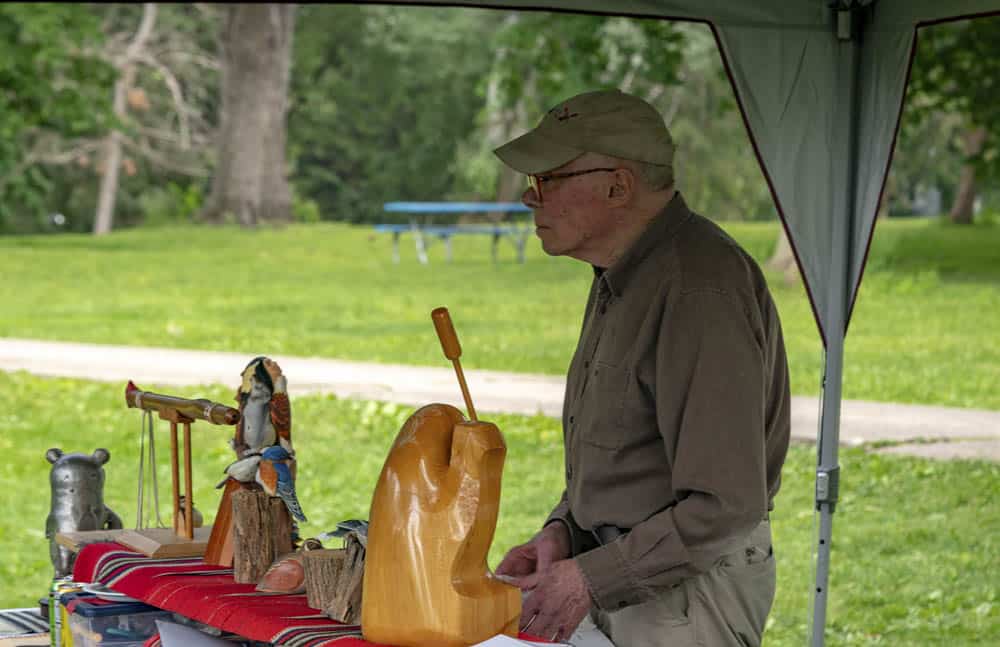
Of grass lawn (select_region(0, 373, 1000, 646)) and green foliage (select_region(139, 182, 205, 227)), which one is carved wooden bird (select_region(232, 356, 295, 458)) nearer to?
grass lawn (select_region(0, 373, 1000, 646))

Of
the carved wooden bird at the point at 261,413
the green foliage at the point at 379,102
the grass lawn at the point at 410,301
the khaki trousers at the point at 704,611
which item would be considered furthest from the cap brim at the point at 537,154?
the green foliage at the point at 379,102

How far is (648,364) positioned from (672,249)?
19 centimetres

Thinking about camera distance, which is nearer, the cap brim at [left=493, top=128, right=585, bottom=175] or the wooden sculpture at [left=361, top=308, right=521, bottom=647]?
the wooden sculpture at [left=361, top=308, right=521, bottom=647]

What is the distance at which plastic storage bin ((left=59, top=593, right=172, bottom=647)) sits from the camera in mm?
2533

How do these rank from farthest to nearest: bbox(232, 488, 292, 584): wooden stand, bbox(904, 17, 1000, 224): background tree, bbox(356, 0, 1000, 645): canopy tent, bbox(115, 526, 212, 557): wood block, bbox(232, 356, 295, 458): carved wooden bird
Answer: bbox(904, 17, 1000, 224): background tree
bbox(356, 0, 1000, 645): canopy tent
bbox(115, 526, 212, 557): wood block
bbox(232, 356, 295, 458): carved wooden bird
bbox(232, 488, 292, 584): wooden stand

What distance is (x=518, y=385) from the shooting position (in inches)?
403

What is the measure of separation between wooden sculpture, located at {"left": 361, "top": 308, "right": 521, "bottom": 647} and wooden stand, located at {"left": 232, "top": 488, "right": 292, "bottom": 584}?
1.43 ft

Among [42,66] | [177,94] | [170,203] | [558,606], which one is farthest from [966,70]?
[170,203]

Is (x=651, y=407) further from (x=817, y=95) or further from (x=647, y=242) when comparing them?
(x=817, y=95)

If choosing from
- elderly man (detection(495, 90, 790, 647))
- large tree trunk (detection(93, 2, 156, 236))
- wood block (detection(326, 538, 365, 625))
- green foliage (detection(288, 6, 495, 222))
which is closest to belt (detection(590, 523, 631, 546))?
elderly man (detection(495, 90, 790, 647))

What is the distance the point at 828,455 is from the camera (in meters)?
3.83

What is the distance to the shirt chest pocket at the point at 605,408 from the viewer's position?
2385 mm

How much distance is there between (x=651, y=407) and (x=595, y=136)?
0.42 meters

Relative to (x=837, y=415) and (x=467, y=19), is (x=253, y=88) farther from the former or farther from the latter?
(x=837, y=415)
